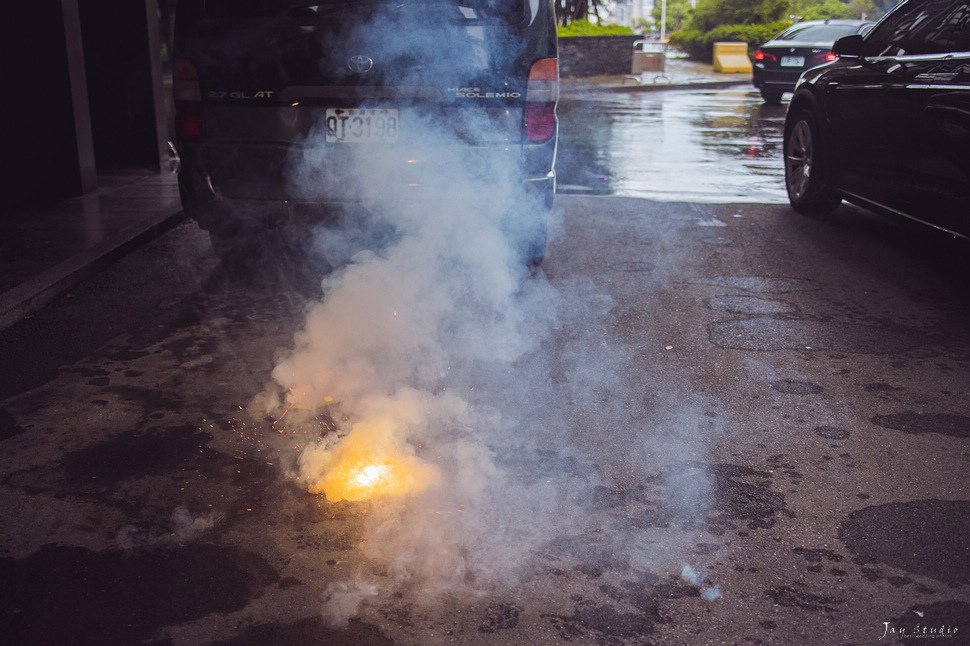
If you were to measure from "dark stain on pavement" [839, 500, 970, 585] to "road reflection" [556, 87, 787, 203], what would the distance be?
5.42 m

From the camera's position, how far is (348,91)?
470 centimetres

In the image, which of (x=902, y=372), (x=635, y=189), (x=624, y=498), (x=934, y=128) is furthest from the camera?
(x=635, y=189)

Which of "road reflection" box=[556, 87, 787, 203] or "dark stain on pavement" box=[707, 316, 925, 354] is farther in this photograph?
"road reflection" box=[556, 87, 787, 203]

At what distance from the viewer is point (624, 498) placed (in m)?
2.86

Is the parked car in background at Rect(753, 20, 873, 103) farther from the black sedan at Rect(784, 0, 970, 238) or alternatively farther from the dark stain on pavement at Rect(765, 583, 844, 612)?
the dark stain on pavement at Rect(765, 583, 844, 612)

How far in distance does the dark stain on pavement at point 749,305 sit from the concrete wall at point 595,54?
20273 mm

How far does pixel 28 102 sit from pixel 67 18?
74 centimetres

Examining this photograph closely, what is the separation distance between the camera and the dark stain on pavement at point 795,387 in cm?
378

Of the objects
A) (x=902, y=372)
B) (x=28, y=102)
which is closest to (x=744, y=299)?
(x=902, y=372)

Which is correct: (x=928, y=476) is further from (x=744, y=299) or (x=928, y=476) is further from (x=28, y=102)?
(x=28, y=102)

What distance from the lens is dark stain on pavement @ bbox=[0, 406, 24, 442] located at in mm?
3340

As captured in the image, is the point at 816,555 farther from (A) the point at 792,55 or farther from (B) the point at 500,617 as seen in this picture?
(A) the point at 792,55

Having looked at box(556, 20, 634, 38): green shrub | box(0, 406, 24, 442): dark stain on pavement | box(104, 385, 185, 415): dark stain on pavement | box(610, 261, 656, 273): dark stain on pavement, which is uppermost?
box(556, 20, 634, 38): green shrub

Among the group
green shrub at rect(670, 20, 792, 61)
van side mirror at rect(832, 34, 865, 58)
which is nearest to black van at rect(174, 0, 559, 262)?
van side mirror at rect(832, 34, 865, 58)
